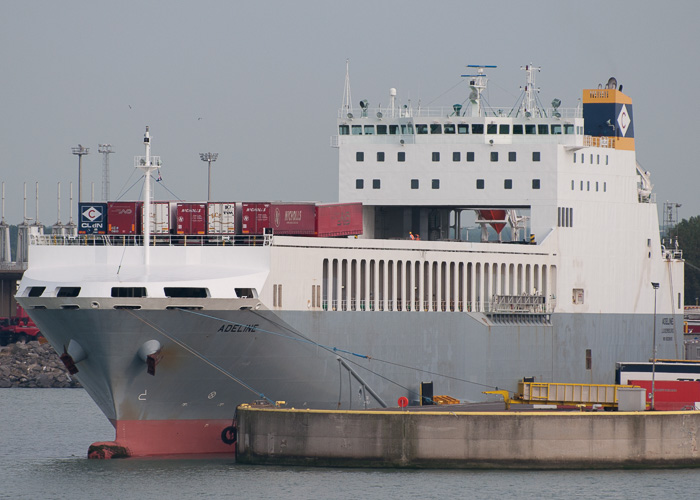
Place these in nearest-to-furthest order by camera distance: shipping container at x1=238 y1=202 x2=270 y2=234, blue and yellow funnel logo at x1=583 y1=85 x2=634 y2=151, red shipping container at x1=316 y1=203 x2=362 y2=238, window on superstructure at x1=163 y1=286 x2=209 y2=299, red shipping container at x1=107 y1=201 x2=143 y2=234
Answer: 1. window on superstructure at x1=163 y1=286 x2=209 y2=299
2. shipping container at x1=238 y1=202 x2=270 y2=234
3. red shipping container at x1=107 y1=201 x2=143 y2=234
4. red shipping container at x1=316 y1=203 x2=362 y2=238
5. blue and yellow funnel logo at x1=583 y1=85 x2=634 y2=151

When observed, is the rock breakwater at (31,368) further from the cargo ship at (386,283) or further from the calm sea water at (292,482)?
the calm sea water at (292,482)

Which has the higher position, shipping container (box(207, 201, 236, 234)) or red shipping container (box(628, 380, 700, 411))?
shipping container (box(207, 201, 236, 234))

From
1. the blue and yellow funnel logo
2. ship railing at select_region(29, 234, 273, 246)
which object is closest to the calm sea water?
ship railing at select_region(29, 234, 273, 246)

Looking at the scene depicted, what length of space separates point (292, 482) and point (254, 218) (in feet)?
29.6

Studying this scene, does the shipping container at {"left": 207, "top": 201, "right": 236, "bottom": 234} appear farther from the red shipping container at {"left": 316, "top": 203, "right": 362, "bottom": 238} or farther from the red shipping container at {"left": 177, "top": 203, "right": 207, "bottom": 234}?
the red shipping container at {"left": 316, "top": 203, "right": 362, "bottom": 238}

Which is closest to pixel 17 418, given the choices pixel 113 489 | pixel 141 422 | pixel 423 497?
pixel 141 422

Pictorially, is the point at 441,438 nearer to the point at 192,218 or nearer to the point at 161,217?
the point at 192,218

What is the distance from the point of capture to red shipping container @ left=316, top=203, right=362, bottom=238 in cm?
4284

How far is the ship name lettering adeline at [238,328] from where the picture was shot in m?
38.7

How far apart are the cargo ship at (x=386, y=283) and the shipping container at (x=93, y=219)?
0.07 m

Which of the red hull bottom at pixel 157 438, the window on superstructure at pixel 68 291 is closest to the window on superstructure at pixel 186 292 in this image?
the window on superstructure at pixel 68 291

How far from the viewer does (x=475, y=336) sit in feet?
153

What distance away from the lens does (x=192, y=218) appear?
41.7 m

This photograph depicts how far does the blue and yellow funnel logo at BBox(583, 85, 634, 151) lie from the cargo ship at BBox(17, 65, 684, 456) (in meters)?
0.08
